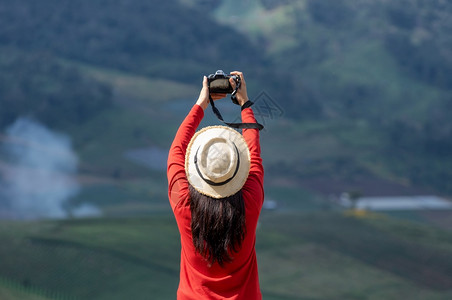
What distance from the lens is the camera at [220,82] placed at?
299 cm

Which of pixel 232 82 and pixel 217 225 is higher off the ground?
pixel 232 82

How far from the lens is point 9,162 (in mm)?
32719

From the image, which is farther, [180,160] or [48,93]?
[48,93]

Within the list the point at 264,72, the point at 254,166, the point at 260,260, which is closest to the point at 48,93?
the point at 264,72

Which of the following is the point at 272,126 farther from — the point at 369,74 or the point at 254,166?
the point at 254,166

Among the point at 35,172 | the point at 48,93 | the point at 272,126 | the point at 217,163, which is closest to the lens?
the point at 217,163

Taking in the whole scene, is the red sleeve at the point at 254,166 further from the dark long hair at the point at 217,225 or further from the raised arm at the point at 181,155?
the raised arm at the point at 181,155

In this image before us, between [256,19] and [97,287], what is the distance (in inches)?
1224

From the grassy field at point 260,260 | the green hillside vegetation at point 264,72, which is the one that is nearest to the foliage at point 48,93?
the green hillside vegetation at point 264,72

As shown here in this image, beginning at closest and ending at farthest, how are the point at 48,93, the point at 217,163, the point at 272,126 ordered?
the point at 217,163
the point at 272,126
the point at 48,93

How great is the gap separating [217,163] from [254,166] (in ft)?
0.98

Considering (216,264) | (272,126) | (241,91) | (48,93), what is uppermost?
(48,93)

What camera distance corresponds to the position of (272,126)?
2762 centimetres

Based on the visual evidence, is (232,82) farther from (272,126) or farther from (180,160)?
(272,126)
